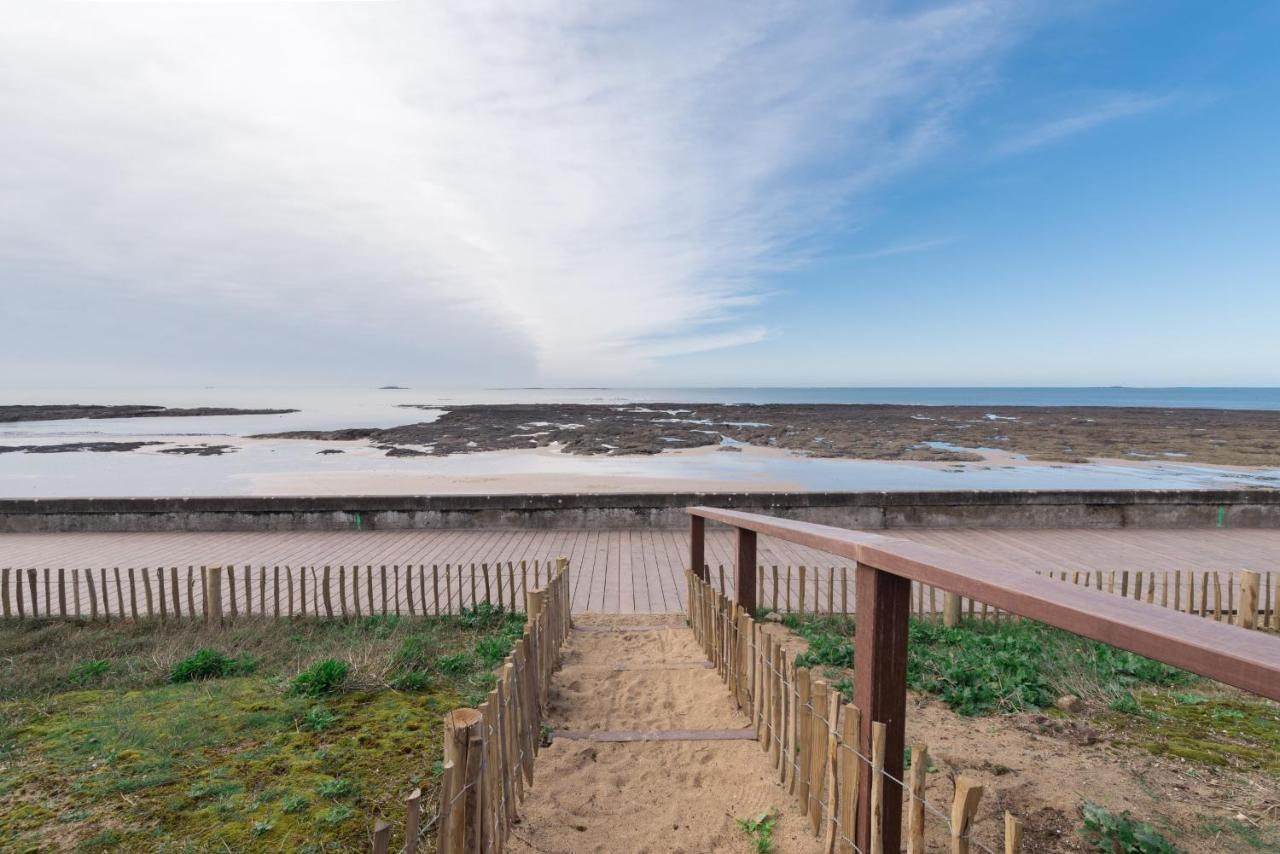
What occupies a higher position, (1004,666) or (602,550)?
(1004,666)

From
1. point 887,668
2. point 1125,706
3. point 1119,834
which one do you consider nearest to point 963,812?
point 887,668

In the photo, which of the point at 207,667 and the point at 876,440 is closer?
the point at 207,667

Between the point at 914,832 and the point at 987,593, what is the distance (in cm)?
88

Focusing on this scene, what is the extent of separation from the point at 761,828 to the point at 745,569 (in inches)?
90.4

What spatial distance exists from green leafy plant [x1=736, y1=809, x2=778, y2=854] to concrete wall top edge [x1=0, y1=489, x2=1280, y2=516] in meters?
7.72

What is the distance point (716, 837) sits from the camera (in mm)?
2803

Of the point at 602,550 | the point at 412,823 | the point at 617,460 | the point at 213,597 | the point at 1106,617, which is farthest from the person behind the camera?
the point at 617,460

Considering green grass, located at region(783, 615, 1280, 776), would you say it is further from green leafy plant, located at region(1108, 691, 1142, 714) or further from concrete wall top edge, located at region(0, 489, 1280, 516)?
concrete wall top edge, located at region(0, 489, 1280, 516)

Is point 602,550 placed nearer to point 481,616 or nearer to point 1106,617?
point 481,616

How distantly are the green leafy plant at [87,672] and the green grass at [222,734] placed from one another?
12 mm

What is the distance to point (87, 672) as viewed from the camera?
491 centimetres

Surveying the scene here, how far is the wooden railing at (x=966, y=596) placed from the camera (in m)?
1.21

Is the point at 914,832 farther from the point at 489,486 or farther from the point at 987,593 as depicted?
the point at 489,486

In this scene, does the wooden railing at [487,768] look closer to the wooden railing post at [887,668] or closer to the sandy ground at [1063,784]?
the wooden railing post at [887,668]
